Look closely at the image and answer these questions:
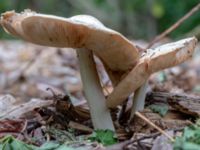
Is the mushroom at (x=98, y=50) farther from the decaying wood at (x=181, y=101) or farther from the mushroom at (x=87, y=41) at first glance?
the decaying wood at (x=181, y=101)

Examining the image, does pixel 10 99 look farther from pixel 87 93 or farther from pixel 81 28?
pixel 81 28

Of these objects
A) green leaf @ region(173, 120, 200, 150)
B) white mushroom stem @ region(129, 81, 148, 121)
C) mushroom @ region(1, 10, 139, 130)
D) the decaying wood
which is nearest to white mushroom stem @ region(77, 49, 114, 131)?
mushroom @ region(1, 10, 139, 130)

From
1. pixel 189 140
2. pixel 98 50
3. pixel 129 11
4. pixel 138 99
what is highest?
pixel 129 11

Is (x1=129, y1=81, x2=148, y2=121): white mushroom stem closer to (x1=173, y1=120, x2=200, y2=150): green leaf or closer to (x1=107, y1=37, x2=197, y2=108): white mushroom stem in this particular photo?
(x1=107, y1=37, x2=197, y2=108): white mushroom stem

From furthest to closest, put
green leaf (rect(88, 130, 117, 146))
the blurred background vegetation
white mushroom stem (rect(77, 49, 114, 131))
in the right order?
the blurred background vegetation
white mushroom stem (rect(77, 49, 114, 131))
green leaf (rect(88, 130, 117, 146))

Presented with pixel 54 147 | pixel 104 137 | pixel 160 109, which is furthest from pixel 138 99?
pixel 54 147

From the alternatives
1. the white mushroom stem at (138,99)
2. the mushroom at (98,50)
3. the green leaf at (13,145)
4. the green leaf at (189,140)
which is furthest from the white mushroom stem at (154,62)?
the green leaf at (13,145)

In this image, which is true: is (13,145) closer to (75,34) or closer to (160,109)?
(75,34)
